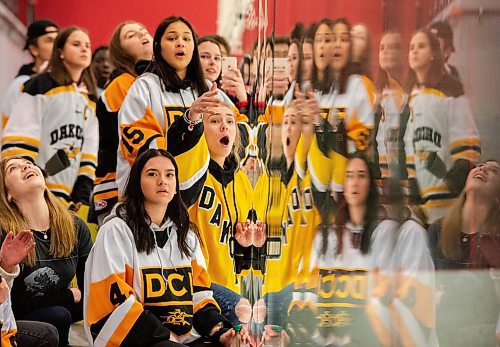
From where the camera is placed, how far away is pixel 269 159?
653 millimetres

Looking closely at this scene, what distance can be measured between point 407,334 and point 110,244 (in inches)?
76.4

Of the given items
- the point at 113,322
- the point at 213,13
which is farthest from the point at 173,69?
the point at 113,322

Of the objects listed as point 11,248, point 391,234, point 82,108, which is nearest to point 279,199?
point 391,234

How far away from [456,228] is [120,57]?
252 centimetres

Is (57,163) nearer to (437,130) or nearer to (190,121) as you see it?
(190,121)

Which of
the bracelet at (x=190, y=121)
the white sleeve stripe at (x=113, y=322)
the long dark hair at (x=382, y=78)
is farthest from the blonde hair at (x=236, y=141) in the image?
the long dark hair at (x=382, y=78)

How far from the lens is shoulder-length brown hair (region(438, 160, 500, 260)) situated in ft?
1.03

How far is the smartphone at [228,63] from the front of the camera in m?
1.98

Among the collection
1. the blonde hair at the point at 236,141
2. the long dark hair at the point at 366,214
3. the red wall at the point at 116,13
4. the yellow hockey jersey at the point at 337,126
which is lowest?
the blonde hair at the point at 236,141

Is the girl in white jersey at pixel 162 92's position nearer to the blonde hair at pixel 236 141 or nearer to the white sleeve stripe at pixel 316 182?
the blonde hair at pixel 236 141

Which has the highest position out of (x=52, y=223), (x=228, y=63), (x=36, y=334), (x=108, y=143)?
(x=228, y=63)

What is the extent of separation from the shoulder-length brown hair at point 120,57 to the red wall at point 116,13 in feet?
0.28

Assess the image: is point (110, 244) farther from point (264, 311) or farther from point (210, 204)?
point (264, 311)

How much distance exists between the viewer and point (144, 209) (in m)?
2.32
